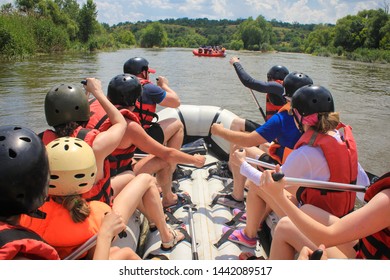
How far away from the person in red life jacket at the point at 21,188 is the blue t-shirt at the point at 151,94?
7.19 ft

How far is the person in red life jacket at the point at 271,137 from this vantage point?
266 centimetres

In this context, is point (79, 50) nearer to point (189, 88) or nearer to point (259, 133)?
point (189, 88)

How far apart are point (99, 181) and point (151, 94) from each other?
1566 millimetres

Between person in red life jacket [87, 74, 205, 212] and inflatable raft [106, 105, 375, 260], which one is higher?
person in red life jacket [87, 74, 205, 212]

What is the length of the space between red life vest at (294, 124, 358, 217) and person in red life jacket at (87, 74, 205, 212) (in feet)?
2.97

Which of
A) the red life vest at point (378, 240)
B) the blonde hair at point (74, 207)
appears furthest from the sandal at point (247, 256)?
the blonde hair at point (74, 207)

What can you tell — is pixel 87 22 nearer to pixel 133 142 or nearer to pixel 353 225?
pixel 133 142

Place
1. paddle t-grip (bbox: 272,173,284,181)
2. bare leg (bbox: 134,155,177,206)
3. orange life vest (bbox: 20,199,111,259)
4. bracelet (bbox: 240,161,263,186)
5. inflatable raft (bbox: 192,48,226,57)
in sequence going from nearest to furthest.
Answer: paddle t-grip (bbox: 272,173,284,181) → orange life vest (bbox: 20,199,111,259) → bracelet (bbox: 240,161,263,186) → bare leg (bbox: 134,155,177,206) → inflatable raft (bbox: 192,48,226,57)

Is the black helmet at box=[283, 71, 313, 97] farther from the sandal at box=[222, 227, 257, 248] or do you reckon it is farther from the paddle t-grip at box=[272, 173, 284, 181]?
the paddle t-grip at box=[272, 173, 284, 181]

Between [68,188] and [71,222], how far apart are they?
16 centimetres

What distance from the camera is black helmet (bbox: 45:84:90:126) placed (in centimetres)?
208

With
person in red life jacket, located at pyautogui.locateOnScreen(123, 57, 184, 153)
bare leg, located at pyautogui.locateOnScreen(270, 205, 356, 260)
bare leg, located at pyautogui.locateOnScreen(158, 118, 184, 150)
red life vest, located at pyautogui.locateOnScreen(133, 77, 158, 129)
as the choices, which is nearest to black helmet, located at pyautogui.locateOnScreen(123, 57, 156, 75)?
person in red life jacket, located at pyautogui.locateOnScreen(123, 57, 184, 153)

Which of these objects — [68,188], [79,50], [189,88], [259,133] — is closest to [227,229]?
[259,133]
